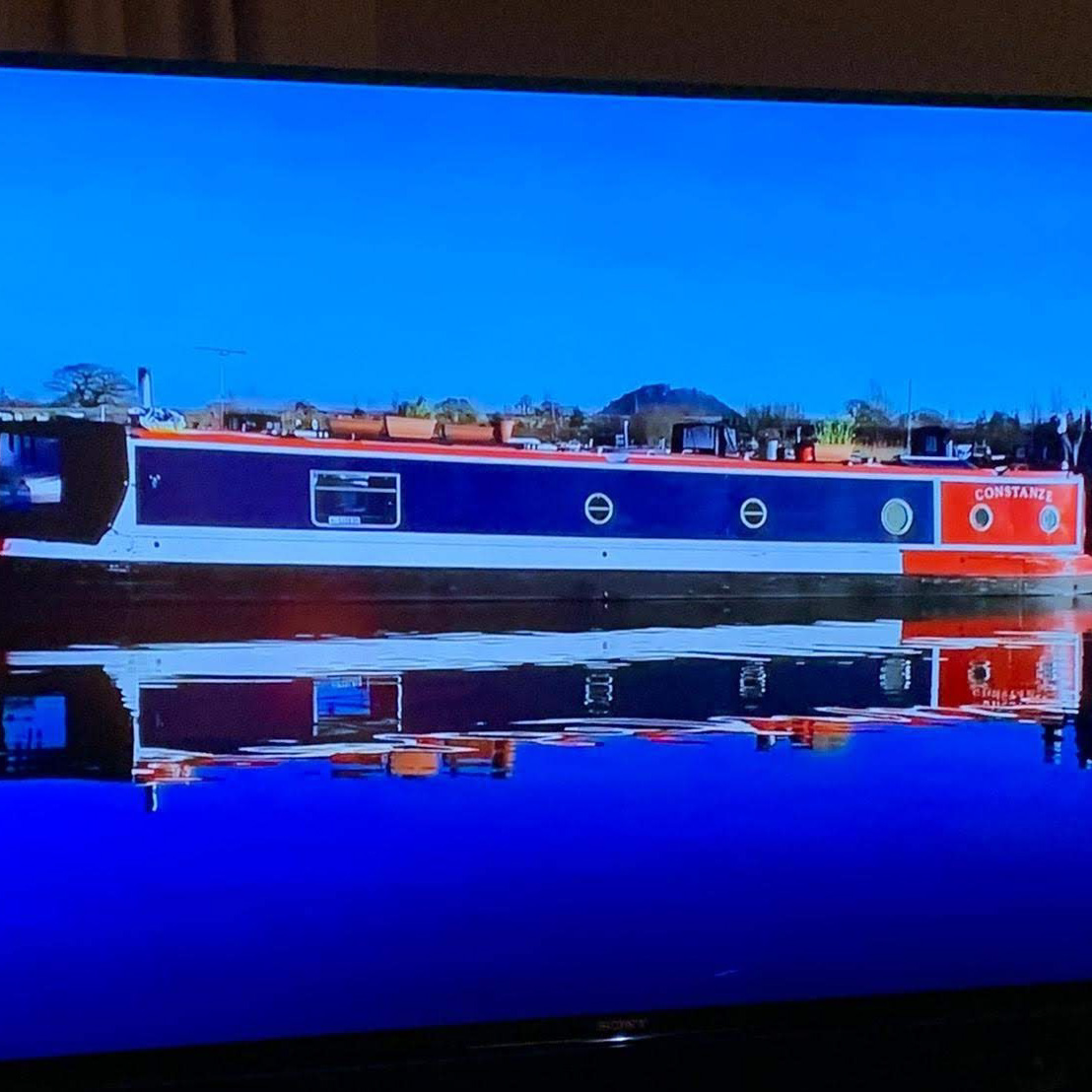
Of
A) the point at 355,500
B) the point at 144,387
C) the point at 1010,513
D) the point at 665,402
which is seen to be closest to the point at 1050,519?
the point at 1010,513

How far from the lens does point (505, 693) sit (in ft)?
3.00

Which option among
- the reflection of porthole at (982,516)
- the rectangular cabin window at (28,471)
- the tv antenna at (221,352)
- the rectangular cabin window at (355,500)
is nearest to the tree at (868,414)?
the reflection of porthole at (982,516)

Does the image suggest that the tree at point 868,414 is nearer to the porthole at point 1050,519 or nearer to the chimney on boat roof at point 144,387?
the porthole at point 1050,519

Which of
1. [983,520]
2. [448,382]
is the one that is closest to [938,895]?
[983,520]

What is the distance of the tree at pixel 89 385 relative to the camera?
0.85m

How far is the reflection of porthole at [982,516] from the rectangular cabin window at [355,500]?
1.39ft

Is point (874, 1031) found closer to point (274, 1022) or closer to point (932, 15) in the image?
point (274, 1022)

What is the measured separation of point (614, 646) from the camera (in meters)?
0.94

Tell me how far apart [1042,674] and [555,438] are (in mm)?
405

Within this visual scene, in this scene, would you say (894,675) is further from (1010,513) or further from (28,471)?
(28,471)

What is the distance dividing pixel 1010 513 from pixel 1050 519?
0.09ft

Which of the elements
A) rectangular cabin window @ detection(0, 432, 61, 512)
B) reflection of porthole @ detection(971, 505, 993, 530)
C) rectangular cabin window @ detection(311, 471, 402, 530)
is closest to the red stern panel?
reflection of porthole @ detection(971, 505, 993, 530)

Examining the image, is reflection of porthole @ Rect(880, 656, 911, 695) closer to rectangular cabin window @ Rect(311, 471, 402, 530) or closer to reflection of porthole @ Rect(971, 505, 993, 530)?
reflection of porthole @ Rect(971, 505, 993, 530)

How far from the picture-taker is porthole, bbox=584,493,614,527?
0.92 meters
